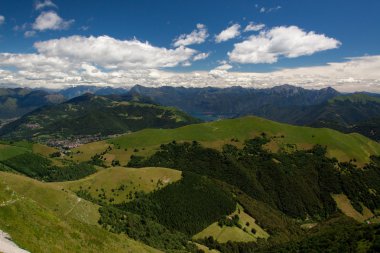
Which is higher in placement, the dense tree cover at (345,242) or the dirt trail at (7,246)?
the dirt trail at (7,246)

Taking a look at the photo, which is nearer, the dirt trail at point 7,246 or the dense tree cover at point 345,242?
the dirt trail at point 7,246

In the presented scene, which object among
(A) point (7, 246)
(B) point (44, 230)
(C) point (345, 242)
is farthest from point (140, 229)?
(A) point (7, 246)

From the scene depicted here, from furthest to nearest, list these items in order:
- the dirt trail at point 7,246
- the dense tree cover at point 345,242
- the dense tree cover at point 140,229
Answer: the dense tree cover at point 140,229
the dense tree cover at point 345,242
the dirt trail at point 7,246

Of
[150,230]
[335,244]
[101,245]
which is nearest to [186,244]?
[150,230]

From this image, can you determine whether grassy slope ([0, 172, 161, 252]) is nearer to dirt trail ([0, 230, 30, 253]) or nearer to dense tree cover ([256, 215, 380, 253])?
dirt trail ([0, 230, 30, 253])

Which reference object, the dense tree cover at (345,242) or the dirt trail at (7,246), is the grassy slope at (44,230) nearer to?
the dirt trail at (7,246)

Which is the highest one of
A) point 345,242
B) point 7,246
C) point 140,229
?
point 7,246

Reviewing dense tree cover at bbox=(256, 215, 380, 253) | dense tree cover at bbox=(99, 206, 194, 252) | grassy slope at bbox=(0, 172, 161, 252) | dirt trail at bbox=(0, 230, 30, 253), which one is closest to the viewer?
dirt trail at bbox=(0, 230, 30, 253)

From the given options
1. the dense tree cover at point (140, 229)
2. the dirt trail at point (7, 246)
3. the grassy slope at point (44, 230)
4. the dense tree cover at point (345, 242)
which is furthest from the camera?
the dense tree cover at point (140, 229)

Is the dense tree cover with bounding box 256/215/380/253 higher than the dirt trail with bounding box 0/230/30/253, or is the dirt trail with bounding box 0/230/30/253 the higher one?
the dirt trail with bounding box 0/230/30/253

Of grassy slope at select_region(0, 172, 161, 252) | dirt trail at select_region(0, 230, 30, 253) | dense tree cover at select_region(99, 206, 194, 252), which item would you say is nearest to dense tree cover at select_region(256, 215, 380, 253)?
dense tree cover at select_region(99, 206, 194, 252)

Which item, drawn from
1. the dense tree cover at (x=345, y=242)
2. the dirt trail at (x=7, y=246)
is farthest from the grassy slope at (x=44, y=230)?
the dense tree cover at (x=345, y=242)

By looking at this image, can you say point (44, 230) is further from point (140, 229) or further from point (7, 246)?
point (140, 229)

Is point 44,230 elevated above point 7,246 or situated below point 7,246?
below
